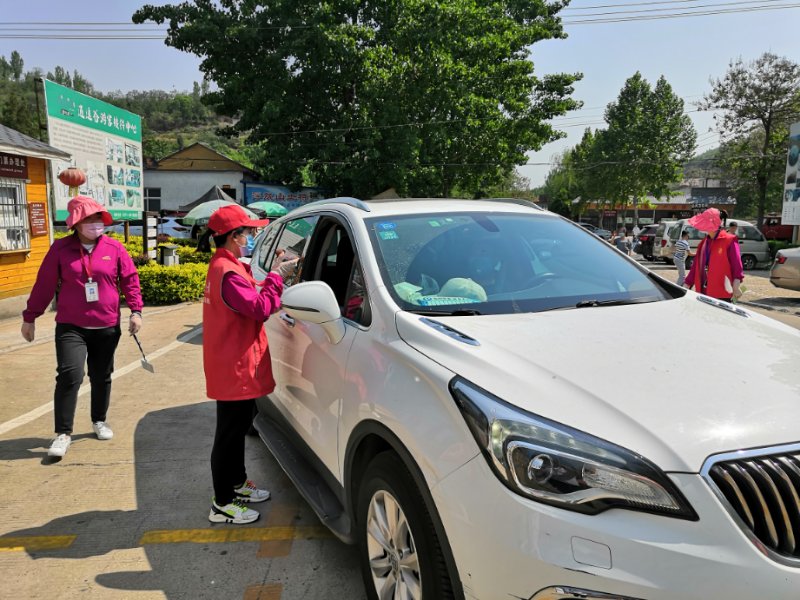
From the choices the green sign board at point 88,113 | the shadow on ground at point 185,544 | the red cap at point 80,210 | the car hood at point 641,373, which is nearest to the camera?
the car hood at point 641,373

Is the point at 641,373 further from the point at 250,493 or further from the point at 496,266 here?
the point at 250,493

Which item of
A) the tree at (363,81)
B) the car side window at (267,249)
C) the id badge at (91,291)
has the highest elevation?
the tree at (363,81)

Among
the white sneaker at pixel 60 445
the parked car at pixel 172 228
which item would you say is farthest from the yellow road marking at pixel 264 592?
the parked car at pixel 172 228

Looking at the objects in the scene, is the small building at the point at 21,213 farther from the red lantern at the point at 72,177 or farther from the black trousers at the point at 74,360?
the black trousers at the point at 74,360

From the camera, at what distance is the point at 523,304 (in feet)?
8.78

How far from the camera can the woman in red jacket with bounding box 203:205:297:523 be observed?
309 cm

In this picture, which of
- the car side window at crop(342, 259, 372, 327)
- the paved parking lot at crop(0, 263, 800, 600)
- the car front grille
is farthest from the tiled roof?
the car front grille

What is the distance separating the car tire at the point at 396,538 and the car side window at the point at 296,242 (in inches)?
67.4

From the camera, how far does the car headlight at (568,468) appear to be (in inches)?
62.2

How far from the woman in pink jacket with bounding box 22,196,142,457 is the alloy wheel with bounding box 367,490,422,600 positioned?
9.76 ft

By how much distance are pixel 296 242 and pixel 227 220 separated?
0.85 m

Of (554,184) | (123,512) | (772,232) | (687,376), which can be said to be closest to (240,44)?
(123,512)

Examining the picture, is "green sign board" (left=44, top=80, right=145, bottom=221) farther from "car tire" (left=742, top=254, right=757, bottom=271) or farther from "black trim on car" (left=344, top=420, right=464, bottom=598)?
"car tire" (left=742, top=254, right=757, bottom=271)

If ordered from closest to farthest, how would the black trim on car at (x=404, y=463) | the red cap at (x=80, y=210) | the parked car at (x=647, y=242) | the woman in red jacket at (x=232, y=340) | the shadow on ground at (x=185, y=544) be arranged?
the black trim on car at (x=404, y=463) → the shadow on ground at (x=185, y=544) → the woman in red jacket at (x=232, y=340) → the red cap at (x=80, y=210) → the parked car at (x=647, y=242)
